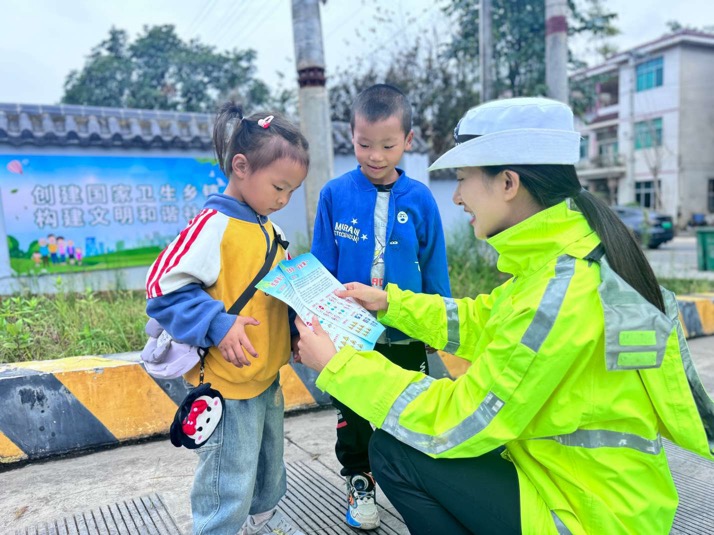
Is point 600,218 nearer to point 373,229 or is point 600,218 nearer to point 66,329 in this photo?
point 373,229

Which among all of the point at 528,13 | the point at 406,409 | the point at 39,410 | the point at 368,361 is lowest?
the point at 39,410

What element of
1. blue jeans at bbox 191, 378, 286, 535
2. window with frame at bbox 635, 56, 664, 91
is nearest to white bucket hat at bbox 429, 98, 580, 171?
blue jeans at bbox 191, 378, 286, 535

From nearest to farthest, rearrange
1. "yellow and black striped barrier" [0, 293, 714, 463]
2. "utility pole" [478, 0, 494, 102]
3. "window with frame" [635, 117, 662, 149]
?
"yellow and black striped barrier" [0, 293, 714, 463]
"utility pole" [478, 0, 494, 102]
"window with frame" [635, 117, 662, 149]

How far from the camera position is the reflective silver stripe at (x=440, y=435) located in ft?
4.02

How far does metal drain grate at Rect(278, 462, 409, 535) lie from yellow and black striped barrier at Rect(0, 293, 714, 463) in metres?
0.88

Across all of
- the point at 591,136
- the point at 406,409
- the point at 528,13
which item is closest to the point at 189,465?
the point at 406,409

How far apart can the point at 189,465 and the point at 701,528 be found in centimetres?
214

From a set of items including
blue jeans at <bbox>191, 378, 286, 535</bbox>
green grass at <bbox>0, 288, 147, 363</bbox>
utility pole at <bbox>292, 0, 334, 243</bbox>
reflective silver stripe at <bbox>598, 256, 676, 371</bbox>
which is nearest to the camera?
reflective silver stripe at <bbox>598, 256, 676, 371</bbox>

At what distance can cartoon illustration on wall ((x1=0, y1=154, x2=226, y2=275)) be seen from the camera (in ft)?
Answer: 21.2

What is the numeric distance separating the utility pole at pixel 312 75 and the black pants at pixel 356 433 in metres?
2.58

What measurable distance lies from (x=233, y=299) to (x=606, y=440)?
1.03 metres

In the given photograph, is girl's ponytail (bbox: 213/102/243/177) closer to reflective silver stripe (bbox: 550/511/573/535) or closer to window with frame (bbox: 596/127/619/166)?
reflective silver stripe (bbox: 550/511/573/535)

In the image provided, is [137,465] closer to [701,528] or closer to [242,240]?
[242,240]

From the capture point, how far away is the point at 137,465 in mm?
2535
